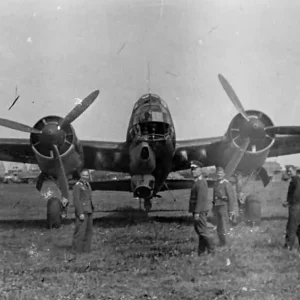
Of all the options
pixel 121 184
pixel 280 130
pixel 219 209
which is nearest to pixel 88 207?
pixel 219 209

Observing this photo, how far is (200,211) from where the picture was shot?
721cm

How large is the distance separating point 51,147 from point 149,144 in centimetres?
233

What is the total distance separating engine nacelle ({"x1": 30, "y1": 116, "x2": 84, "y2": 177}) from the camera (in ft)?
34.9

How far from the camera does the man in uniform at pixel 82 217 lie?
7715 millimetres

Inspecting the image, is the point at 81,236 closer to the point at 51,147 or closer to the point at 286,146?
the point at 51,147

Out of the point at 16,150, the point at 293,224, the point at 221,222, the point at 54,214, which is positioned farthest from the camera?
the point at 16,150

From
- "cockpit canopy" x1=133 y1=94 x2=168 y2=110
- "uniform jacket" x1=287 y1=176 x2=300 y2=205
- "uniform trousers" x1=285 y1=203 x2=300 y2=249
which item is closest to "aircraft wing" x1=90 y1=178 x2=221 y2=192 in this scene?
"cockpit canopy" x1=133 y1=94 x2=168 y2=110

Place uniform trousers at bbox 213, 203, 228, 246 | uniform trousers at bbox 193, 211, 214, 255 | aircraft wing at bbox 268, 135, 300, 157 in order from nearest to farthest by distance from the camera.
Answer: uniform trousers at bbox 193, 211, 214, 255
uniform trousers at bbox 213, 203, 228, 246
aircraft wing at bbox 268, 135, 300, 157

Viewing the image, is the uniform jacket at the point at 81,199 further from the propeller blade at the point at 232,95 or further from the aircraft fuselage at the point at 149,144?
the propeller blade at the point at 232,95

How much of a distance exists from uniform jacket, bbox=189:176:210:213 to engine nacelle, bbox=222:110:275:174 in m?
3.96

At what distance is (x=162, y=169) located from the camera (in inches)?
464

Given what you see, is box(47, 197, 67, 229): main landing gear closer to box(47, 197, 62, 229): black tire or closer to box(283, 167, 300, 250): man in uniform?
box(47, 197, 62, 229): black tire

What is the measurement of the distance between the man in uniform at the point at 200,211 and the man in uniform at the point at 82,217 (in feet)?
6.01

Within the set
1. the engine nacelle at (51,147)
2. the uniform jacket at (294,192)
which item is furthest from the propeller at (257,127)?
the engine nacelle at (51,147)
